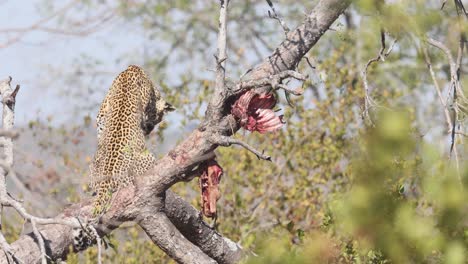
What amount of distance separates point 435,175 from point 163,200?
11.1 ft

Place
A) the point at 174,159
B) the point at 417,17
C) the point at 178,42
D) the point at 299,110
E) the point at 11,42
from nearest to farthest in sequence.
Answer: the point at 417,17 → the point at 11,42 → the point at 174,159 → the point at 299,110 → the point at 178,42

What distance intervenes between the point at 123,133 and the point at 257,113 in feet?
5.97

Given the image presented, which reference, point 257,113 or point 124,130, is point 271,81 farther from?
point 124,130

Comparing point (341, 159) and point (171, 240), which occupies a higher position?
point (341, 159)

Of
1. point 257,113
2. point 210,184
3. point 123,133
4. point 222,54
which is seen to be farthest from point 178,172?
point 123,133

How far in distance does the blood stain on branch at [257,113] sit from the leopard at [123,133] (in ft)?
3.62

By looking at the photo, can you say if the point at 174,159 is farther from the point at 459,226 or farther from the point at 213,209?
the point at 459,226

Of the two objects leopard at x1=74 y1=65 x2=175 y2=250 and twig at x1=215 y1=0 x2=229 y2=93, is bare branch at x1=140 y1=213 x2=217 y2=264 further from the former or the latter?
twig at x1=215 y1=0 x2=229 y2=93

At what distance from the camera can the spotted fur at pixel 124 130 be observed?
6055mm

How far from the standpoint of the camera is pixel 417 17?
90.7 inches

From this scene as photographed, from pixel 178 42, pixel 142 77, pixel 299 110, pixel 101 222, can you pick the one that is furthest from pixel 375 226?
pixel 178 42

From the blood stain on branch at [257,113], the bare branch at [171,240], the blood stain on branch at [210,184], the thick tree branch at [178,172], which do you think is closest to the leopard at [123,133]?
the thick tree branch at [178,172]

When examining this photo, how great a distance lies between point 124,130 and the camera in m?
6.61

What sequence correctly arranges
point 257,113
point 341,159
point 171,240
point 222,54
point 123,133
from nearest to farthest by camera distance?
point 222,54 → point 257,113 → point 171,240 → point 123,133 → point 341,159
